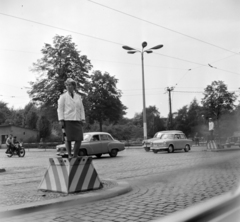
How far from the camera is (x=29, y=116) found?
235ft

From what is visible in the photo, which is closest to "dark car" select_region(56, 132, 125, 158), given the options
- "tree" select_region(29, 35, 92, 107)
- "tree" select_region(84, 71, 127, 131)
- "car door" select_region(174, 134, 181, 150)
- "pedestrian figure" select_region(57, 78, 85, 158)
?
"car door" select_region(174, 134, 181, 150)

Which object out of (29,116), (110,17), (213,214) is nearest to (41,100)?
(110,17)

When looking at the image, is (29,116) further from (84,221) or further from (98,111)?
(84,221)

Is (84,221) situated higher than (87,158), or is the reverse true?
(87,158)

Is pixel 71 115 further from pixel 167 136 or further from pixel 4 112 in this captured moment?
pixel 4 112

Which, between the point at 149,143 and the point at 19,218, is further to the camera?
the point at 149,143

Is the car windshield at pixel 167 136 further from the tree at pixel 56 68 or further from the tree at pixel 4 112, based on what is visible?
the tree at pixel 4 112

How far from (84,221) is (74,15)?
3216 mm

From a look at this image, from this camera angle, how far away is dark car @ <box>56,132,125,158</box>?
17.8m

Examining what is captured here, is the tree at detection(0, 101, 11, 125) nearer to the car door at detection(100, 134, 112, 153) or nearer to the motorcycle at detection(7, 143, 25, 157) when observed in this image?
the motorcycle at detection(7, 143, 25, 157)

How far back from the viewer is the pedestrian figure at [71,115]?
6.25 meters

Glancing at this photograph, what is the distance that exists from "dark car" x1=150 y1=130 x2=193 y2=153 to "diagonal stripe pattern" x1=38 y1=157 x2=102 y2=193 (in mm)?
15681

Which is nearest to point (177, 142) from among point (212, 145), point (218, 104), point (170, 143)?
point (170, 143)

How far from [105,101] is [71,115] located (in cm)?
4008
